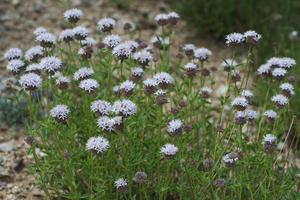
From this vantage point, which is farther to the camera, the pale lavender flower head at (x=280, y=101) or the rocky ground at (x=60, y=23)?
the rocky ground at (x=60, y=23)

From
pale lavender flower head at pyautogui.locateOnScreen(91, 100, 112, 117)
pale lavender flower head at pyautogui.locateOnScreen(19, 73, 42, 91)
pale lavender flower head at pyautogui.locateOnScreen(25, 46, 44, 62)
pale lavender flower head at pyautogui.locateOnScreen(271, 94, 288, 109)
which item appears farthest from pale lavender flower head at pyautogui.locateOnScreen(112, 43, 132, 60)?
pale lavender flower head at pyautogui.locateOnScreen(271, 94, 288, 109)

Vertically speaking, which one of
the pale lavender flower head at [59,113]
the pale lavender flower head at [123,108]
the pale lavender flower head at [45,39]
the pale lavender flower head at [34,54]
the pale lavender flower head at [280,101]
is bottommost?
the pale lavender flower head at [123,108]

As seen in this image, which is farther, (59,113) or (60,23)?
(60,23)

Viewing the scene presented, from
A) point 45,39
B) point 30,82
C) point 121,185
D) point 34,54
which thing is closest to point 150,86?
point 121,185

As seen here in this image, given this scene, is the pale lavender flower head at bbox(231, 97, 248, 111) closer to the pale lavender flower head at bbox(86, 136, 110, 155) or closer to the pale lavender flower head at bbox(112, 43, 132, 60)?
the pale lavender flower head at bbox(112, 43, 132, 60)

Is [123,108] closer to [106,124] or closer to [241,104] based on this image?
[106,124]

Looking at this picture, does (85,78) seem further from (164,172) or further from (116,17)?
(116,17)

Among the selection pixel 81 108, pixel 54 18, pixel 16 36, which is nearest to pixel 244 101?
pixel 81 108

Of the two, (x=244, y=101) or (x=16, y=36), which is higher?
(x=16, y=36)

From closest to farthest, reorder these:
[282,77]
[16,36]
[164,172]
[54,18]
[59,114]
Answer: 1. [59,114]
2. [282,77]
3. [164,172]
4. [16,36]
5. [54,18]

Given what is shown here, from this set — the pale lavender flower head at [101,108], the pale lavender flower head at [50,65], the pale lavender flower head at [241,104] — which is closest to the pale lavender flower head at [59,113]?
the pale lavender flower head at [101,108]

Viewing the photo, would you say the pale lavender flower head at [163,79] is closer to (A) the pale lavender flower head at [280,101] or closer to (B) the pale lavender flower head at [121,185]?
(B) the pale lavender flower head at [121,185]
